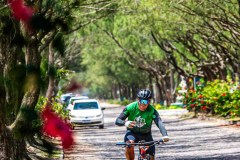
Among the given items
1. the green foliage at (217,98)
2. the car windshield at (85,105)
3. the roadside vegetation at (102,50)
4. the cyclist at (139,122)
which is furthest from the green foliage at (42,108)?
the car windshield at (85,105)

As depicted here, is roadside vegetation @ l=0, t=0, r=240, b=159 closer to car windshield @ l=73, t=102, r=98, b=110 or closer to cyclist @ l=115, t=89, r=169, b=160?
cyclist @ l=115, t=89, r=169, b=160

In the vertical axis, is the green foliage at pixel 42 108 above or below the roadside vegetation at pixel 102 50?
below

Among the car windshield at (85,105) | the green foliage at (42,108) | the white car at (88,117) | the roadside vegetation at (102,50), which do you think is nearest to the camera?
the roadside vegetation at (102,50)

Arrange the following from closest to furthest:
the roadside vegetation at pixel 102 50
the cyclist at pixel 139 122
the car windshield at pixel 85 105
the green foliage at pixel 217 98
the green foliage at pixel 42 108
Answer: the roadside vegetation at pixel 102 50 < the green foliage at pixel 42 108 < the cyclist at pixel 139 122 < the green foliage at pixel 217 98 < the car windshield at pixel 85 105

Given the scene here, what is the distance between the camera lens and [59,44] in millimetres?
3830

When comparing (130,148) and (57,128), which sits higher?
(57,128)

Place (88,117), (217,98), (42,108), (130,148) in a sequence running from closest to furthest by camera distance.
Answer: (42,108) → (130,148) → (217,98) → (88,117)

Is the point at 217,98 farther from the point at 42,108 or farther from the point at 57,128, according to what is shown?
the point at 57,128

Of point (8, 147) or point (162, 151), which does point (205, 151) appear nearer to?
point (162, 151)

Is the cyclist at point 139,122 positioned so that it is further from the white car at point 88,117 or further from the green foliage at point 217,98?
the white car at point 88,117

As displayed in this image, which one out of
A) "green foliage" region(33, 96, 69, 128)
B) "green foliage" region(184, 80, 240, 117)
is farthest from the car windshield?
"green foliage" region(33, 96, 69, 128)

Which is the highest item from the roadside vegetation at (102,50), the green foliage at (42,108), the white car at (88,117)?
the roadside vegetation at (102,50)

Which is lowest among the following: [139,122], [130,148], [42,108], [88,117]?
[88,117]

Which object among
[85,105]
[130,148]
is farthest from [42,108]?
[85,105]
